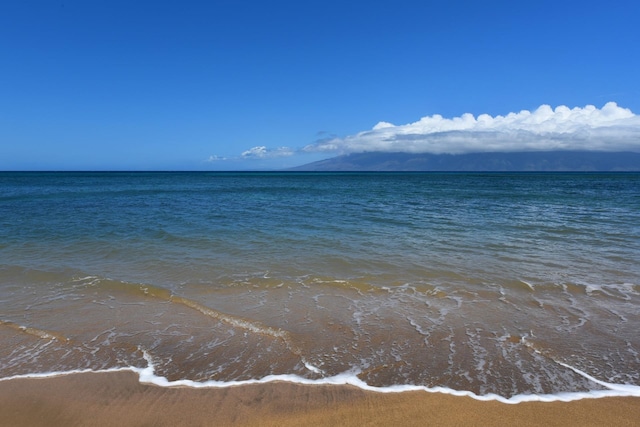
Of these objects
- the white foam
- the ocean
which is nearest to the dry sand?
the white foam

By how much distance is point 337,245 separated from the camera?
12656mm

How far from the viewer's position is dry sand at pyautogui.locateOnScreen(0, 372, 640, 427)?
3.75 metres

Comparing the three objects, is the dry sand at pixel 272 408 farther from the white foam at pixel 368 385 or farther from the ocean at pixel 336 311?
the ocean at pixel 336 311

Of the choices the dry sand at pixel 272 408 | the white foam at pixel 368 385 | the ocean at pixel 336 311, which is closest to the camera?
the dry sand at pixel 272 408

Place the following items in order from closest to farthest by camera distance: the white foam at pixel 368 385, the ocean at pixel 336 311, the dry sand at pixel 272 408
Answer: the dry sand at pixel 272 408, the white foam at pixel 368 385, the ocean at pixel 336 311

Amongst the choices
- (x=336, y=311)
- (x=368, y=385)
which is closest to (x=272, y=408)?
(x=368, y=385)

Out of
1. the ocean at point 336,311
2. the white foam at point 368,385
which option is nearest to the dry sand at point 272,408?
the white foam at point 368,385

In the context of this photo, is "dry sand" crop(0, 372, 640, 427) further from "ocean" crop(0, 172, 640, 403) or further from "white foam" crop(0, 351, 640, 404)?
"ocean" crop(0, 172, 640, 403)

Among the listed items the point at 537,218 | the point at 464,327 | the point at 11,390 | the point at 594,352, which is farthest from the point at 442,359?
the point at 537,218

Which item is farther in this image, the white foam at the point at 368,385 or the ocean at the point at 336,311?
the ocean at the point at 336,311

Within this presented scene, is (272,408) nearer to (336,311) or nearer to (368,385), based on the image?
(368,385)

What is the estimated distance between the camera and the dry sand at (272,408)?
375 cm

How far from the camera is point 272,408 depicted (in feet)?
13.0

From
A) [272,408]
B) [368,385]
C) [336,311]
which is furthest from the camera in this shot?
[336,311]
